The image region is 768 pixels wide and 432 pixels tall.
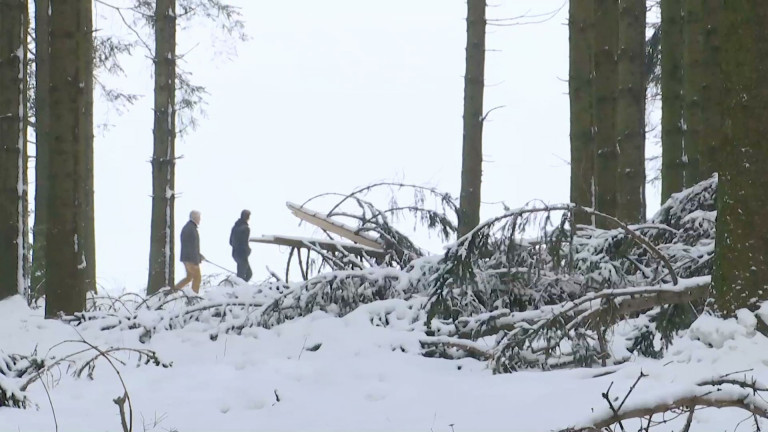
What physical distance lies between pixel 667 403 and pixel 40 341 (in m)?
5.30

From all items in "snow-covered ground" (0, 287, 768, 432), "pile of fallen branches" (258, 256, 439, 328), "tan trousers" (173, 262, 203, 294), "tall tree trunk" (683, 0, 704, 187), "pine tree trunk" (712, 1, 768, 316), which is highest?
"tall tree trunk" (683, 0, 704, 187)

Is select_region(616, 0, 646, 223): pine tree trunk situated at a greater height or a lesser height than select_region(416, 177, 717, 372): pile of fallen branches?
greater

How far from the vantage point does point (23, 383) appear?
183 inches

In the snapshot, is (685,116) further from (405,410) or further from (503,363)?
(405,410)

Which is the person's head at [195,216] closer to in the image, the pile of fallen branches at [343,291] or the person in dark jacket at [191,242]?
the person in dark jacket at [191,242]

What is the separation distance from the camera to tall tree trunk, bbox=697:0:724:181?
290 inches

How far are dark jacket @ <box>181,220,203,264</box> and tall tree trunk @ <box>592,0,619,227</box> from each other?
27.4 ft

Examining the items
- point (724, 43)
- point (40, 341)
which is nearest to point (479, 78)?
point (40, 341)

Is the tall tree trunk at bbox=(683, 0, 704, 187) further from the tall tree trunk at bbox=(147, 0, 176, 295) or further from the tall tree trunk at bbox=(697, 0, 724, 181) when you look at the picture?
the tall tree trunk at bbox=(147, 0, 176, 295)

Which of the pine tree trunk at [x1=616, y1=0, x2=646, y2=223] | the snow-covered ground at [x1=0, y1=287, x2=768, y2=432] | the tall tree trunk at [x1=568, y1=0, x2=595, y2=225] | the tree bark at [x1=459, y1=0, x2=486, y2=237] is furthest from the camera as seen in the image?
the tree bark at [x1=459, y1=0, x2=486, y2=237]

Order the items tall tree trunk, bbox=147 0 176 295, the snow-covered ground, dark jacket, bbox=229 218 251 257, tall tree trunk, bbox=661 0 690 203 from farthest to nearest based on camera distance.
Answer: dark jacket, bbox=229 218 251 257, tall tree trunk, bbox=147 0 176 295, tall tree trunk, bbox=661 0 690 203, the snow-covered ground

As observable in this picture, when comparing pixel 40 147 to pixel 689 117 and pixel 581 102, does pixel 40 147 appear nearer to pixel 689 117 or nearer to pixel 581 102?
pixel 581 102

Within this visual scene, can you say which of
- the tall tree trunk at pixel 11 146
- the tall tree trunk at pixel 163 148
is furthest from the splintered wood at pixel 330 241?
the tall tree trunk at pixel 163 148

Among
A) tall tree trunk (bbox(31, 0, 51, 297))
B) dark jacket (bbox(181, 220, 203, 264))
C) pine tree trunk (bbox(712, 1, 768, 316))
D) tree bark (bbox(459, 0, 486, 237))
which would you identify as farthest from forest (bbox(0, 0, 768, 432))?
dark jacket (bbox(181, 220, 203, 264))
